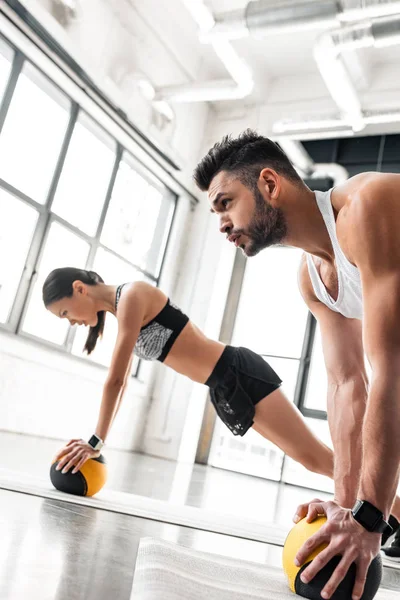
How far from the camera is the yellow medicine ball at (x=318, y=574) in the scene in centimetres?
110

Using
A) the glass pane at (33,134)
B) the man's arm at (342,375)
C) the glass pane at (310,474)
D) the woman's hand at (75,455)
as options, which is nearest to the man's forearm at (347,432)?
the man's arm at (342,375)

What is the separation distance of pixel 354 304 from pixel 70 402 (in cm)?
438

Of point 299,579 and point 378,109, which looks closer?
point 299,579

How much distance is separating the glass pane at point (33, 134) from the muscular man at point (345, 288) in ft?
11.5

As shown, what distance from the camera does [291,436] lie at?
272 centimetres

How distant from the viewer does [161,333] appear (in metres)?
2.84

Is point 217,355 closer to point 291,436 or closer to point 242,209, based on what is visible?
point 291,436

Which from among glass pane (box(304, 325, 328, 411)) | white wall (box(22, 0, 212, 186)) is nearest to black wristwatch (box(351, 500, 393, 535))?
white wall (box(22, 0, 212, 186))

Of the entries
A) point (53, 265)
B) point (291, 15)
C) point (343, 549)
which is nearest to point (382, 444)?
point (343, 549)

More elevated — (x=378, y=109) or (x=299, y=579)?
(x=378, y=109)

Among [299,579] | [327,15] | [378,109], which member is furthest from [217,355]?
[378,109]

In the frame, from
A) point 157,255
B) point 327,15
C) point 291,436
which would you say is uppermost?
point 327,15

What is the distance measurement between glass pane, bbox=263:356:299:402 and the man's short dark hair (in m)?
4.96

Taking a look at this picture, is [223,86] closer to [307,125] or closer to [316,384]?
[307,125]
